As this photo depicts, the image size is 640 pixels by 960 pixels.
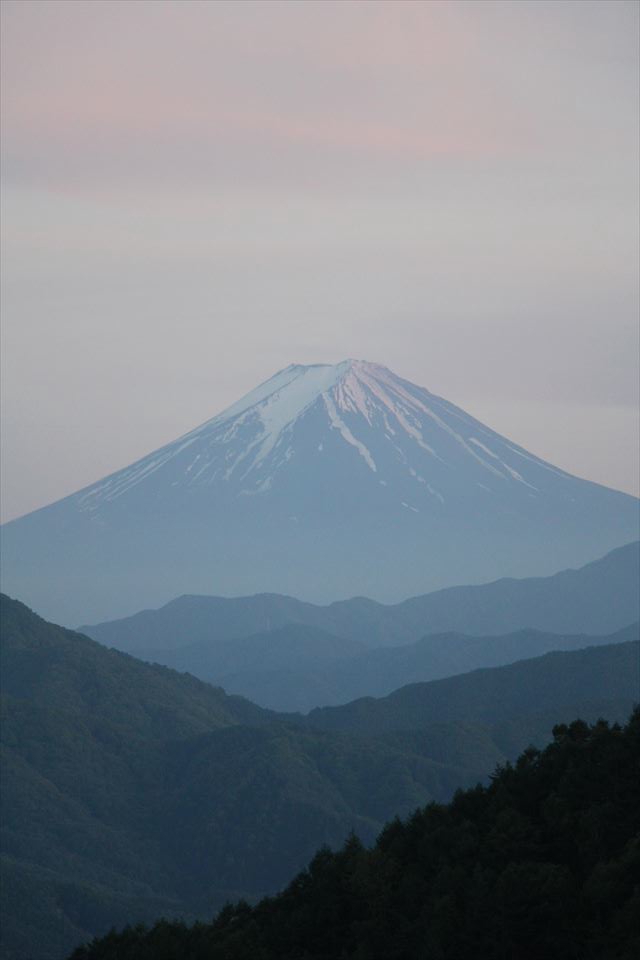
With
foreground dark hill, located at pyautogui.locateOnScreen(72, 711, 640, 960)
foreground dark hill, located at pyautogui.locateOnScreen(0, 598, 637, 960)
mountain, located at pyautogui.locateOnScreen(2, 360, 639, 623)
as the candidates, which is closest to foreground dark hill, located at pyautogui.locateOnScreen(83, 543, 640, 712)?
mountain, located at pyautogui.locateOnScreen(2, 360, 639, 623)

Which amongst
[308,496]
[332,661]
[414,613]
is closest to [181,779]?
[332,661]

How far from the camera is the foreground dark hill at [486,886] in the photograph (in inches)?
617

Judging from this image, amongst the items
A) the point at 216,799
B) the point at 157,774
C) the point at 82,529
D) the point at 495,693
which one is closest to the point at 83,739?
the point at 157,774

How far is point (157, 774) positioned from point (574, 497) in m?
137

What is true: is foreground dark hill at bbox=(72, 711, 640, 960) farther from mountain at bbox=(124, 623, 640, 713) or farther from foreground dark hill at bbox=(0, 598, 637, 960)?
mountain at bbox=(124, 623, 640, 713)

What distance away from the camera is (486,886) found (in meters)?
16.5

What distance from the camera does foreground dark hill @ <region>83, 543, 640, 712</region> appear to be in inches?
5340

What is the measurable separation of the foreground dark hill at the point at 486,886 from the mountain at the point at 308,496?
152131mm

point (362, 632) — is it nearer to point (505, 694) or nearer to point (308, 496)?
point (308, 496)

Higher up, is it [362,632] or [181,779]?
[362,632]

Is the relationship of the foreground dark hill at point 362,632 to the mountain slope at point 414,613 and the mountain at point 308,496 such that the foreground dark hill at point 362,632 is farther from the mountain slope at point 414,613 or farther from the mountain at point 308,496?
the mountain at point 308,496

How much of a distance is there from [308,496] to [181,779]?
387 ft

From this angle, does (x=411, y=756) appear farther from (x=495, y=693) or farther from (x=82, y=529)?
(x=82, y=529)

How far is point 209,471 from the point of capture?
17788cm
